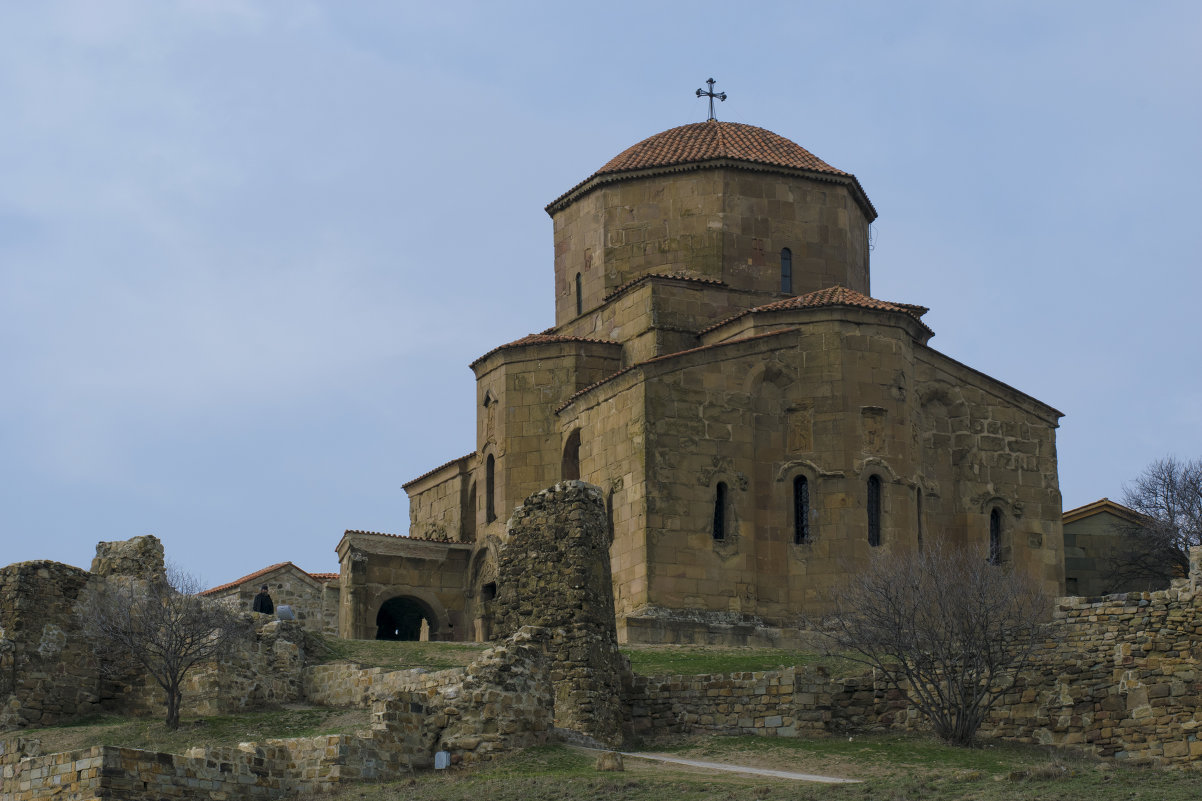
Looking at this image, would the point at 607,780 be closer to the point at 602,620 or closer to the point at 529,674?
the point at 529,674

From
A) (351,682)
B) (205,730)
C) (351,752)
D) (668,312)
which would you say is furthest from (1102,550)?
(351,752)

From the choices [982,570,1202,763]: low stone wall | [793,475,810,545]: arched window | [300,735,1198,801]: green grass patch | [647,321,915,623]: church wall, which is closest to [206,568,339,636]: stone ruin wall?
[647,321,915,623]: church wall

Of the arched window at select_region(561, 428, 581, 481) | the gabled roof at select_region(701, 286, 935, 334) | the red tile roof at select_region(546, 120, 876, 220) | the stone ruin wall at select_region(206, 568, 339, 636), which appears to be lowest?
the stone ruin wall at select_region(206, 568, 339, 636)

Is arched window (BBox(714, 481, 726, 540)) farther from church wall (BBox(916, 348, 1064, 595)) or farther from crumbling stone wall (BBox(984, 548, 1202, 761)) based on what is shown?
crumbling stone wall (BBox(984, 548, 1202, 761))

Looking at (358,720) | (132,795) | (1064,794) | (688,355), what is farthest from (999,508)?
(132,795)

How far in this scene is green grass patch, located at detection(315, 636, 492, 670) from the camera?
1153 inches

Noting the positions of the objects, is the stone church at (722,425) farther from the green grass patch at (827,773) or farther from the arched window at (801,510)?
the green grass patch at (827,773)

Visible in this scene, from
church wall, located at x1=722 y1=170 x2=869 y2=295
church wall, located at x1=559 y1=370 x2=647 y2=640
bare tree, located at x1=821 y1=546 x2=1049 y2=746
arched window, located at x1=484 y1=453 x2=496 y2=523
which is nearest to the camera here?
bare tree, located at x1=821 y1=546 x2=1049 y2=746

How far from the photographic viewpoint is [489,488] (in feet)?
139

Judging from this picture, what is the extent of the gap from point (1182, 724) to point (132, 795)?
12578mm

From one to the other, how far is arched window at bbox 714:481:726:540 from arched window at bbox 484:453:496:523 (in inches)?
292

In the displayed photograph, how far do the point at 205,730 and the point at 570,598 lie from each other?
545cm

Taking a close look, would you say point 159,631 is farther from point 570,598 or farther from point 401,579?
point 401,579

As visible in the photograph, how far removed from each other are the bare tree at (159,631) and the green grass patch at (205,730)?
21.1 inches
